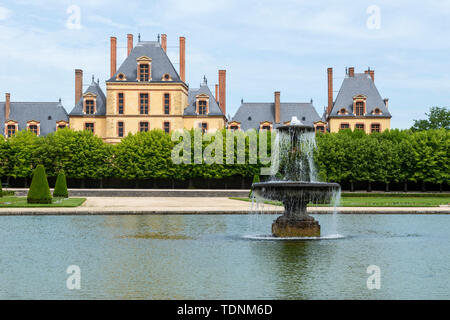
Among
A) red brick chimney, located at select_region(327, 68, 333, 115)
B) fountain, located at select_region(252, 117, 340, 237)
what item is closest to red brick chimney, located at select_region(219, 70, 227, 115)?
red brick chimney, located at select_region(327, 68, 333, 115)

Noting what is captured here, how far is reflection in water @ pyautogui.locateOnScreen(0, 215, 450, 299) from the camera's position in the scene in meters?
9.64

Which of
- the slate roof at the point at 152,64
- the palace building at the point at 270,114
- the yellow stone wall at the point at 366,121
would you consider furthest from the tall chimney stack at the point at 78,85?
the yellow stone wall at the point at 366,121

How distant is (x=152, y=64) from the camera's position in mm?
68625

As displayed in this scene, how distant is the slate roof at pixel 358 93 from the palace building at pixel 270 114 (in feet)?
13.4

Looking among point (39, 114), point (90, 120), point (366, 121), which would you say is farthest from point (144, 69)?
point (366, 121)

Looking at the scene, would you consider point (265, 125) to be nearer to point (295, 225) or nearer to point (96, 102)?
point (96, 102)

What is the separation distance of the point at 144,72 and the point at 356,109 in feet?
83.0

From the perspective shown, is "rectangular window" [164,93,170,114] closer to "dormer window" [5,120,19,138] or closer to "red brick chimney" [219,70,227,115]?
"red brick chimney" [219,70,227,115]

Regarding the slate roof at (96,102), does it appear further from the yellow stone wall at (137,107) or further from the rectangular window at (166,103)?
the rectangular window at (166,103)

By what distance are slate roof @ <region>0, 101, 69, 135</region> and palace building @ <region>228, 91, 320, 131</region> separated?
844 inches

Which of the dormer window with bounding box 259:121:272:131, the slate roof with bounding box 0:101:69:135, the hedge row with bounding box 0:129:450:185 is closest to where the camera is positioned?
the hedge row with bounding box 0:129:450:185

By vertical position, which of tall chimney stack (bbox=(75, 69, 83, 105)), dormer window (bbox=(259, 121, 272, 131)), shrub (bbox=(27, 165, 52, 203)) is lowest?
shrub (bbox=(27, 165, 52, 203))
